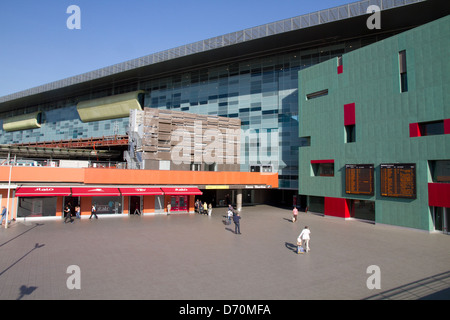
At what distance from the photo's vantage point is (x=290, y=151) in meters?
43.0

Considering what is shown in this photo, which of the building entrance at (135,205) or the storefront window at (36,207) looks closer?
the storefront window at (36,207)

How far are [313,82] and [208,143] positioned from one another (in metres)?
17.3

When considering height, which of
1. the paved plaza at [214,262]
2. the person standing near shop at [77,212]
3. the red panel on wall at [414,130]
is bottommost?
the paved plaza at [214,262]

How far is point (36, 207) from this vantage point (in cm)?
2469

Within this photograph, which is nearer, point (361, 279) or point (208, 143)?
point (361, 279)

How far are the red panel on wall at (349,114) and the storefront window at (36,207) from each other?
29.3 meters

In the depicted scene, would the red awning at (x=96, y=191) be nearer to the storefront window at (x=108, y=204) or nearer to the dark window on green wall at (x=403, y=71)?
the storefront window at (x=108, y=204)

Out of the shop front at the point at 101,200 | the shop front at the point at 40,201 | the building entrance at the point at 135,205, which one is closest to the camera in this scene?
the shop front at the point at 40,201

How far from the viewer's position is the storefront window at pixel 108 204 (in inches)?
1072

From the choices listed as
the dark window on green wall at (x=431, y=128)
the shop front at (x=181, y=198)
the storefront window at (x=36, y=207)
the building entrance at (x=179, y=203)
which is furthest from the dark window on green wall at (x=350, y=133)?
the storefront window at (x=36, y=207)
